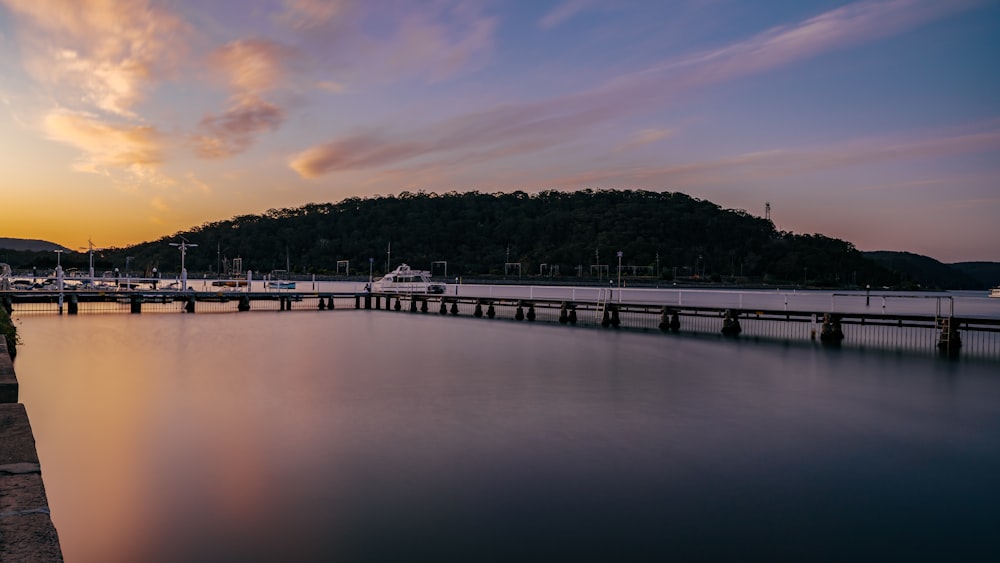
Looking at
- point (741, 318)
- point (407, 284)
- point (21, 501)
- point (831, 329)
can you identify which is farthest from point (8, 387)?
point (407, 284)

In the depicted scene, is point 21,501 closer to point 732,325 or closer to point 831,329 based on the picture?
point 831,329

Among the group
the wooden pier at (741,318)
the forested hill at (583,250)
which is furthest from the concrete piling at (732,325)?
the forested hill at (583,250)

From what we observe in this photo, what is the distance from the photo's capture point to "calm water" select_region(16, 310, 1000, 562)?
328 inches

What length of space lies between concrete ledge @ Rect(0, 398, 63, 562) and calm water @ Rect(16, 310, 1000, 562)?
2.62 m

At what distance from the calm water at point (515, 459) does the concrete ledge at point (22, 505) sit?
2.62 meters

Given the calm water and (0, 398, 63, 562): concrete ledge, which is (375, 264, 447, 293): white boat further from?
(0, 398, 63, 562): concrete ledge

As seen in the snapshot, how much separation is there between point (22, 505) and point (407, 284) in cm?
6373

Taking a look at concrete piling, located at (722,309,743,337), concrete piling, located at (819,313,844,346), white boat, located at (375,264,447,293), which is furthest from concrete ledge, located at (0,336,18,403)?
white boat, located at (375,264,447,293)

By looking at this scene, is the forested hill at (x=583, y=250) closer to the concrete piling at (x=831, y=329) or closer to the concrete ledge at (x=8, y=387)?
the concrete piling at (x=831, y=329)

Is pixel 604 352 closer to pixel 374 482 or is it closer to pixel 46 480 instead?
pixel 374 482

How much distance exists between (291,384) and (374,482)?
1133 cm

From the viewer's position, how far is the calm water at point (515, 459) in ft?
27.3

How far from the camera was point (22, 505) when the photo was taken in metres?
4.59

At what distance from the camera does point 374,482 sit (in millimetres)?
10586
